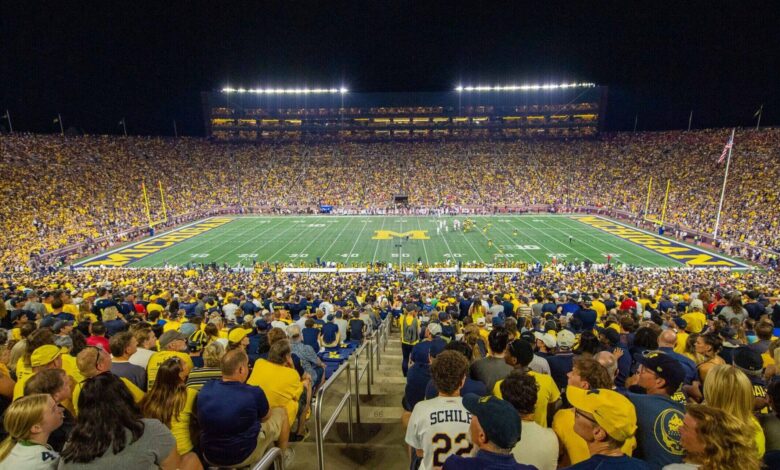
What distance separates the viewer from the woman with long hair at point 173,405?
3.37 meters

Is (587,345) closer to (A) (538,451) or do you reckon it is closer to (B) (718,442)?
(A) (538,451)

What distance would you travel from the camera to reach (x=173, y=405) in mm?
3406

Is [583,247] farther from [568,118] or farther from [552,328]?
[568,118]

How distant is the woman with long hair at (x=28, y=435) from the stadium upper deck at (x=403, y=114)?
7845cm

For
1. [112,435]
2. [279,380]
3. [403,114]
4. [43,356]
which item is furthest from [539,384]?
[403,114]

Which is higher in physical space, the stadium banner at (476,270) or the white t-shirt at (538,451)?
the white t-shirt at (538,451)

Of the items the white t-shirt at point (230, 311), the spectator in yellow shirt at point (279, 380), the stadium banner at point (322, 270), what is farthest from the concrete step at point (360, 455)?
the stadium banner at point (322, 270)

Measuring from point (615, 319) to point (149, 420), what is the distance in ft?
29.4

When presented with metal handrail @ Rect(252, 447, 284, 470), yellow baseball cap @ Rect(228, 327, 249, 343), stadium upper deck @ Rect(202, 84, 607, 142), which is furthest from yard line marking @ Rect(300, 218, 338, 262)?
stadium upper deck @ Rect(202, 84, 607, 142)

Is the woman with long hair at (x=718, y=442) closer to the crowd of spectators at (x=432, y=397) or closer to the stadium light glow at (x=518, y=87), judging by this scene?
the crowd of spectators at (x=432, y=397)

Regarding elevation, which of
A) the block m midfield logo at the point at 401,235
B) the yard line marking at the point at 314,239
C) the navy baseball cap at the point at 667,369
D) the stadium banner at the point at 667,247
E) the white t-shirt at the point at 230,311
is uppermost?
the navy baseball cap at the point at 667,369

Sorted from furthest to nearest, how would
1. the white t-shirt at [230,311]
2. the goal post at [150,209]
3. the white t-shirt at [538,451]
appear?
the goal post at [150,209] < the white t-shirt at [230,311] < the white t-shirt at [538,451]

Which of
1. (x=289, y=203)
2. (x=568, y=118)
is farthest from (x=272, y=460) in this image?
(x=568, y=118)

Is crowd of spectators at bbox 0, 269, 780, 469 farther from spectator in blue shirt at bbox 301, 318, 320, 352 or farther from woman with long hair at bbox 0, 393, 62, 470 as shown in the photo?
spectator in blue shirt at bbox 301, 318, 320, 352
